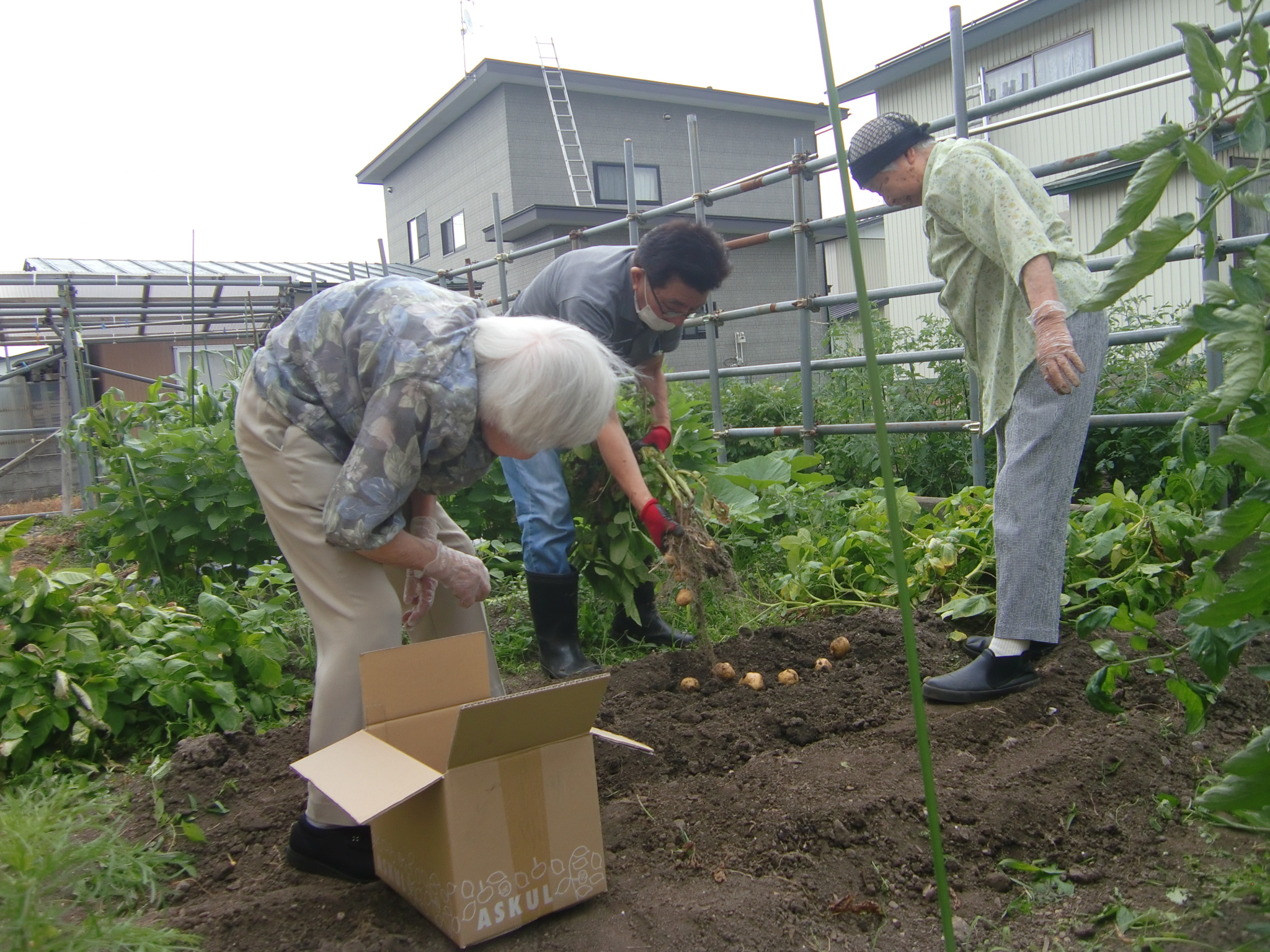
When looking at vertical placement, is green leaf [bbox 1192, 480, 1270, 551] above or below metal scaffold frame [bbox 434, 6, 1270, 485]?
below

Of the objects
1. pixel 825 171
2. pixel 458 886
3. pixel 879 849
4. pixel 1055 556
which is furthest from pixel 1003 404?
pixel 825 171

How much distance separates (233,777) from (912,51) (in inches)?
443

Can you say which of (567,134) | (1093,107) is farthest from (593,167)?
(1093,107)

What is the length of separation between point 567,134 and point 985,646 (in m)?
14.9

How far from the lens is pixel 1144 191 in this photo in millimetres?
813

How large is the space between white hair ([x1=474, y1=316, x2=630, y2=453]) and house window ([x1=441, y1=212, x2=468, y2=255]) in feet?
52.8

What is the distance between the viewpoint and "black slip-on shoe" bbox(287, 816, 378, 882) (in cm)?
178

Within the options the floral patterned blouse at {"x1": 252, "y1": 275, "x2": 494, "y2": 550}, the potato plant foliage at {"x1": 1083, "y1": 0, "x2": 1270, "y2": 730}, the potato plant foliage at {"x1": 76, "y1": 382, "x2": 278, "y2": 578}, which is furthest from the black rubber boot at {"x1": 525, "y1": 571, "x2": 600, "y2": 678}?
the potato plant foliage at {"x1": 1083, "y1": 0, "x2": 1270, "y2": 730}

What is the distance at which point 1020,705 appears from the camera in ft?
7.25

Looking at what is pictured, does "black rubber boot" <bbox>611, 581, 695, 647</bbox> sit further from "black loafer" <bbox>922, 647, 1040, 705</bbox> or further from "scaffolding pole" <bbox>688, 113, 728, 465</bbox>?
"scaffolding pole" <bbox>688, 113, 728, 465</bbox>

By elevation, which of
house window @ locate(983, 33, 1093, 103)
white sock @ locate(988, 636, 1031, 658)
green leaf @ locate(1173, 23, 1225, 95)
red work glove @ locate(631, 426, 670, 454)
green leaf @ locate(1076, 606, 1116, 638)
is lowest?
white sock @ locate(988, 636, 1031, 658)

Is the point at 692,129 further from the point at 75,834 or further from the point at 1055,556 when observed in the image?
the point at 75,834

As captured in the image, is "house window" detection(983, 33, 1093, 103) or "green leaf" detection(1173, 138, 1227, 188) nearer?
"green leaf" detection(1173, 138, 1227, 188)

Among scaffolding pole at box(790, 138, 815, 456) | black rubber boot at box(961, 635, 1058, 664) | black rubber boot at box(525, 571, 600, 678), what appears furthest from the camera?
scaffolding pole at box(790, 138, 815, 456)
